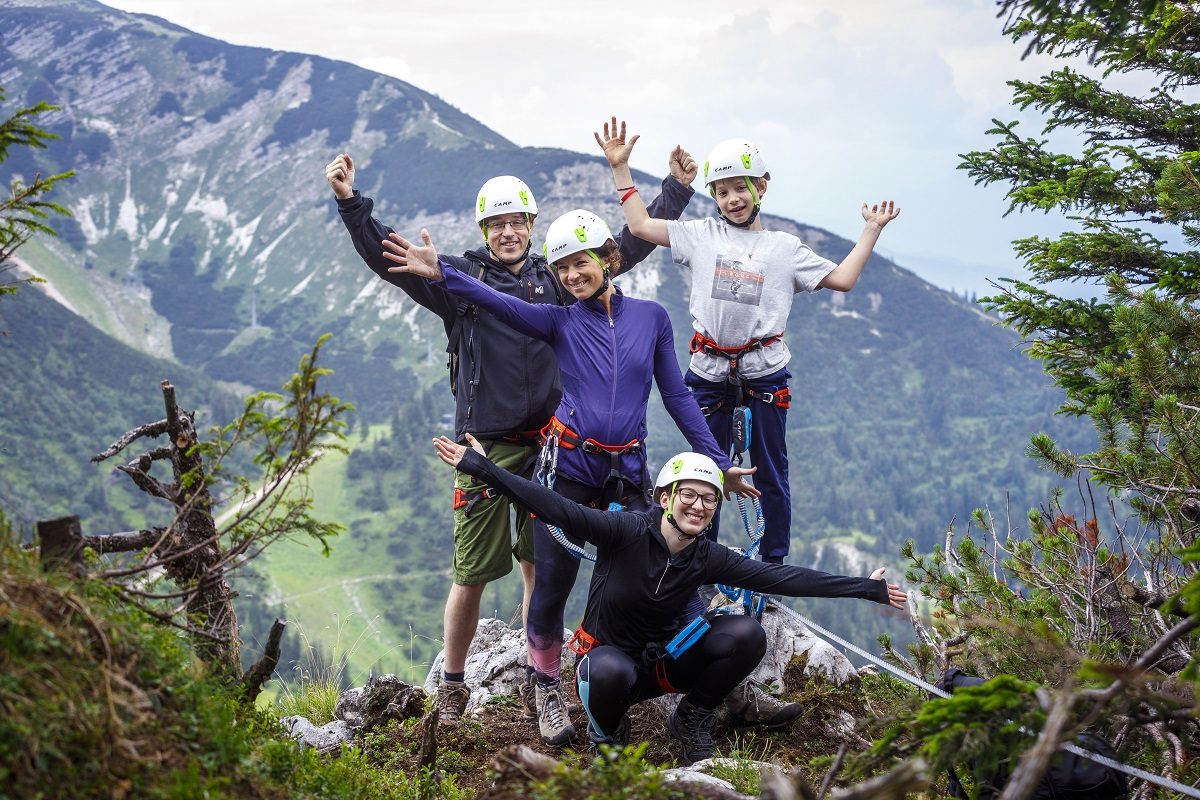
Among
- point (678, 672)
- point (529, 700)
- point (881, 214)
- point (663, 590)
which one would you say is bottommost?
point (529, 700)

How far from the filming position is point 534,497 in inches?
237

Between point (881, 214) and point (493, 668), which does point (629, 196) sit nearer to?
point (881, 214)

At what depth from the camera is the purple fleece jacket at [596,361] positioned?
6.57 metres

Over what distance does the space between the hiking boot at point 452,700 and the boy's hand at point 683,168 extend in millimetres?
4482

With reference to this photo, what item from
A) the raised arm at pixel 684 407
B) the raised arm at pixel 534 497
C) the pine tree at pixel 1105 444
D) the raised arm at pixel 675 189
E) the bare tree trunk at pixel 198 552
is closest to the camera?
the pine tree at pixel 1105 444

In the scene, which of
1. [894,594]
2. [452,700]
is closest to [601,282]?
[894,594]

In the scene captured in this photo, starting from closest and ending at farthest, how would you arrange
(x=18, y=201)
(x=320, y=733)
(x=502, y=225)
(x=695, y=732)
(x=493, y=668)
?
1. (x=18, y=201)
2. (x=695, y=732)
3. (x=320, y=733)
4. (x=502, y=225)
5. (x=493, y=668)

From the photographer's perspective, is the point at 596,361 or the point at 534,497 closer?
the point at 534,497

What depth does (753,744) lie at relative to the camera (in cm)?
740

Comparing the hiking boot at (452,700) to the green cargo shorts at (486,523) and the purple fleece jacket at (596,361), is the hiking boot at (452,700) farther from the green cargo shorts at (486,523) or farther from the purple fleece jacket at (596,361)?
the purple fleece jacket at (596,361)

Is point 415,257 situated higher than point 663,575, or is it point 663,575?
point 415,257

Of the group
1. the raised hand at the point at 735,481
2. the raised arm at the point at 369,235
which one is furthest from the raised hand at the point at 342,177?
the raised hand at the point at 735,481

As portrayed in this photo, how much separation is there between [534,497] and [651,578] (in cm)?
99

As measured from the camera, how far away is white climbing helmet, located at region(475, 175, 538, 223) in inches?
287
